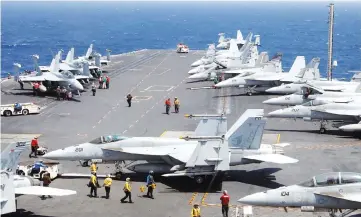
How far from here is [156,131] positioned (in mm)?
46531

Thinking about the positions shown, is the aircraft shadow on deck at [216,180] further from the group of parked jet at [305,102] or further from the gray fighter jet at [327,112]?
the gray fighter jet at [327,112]

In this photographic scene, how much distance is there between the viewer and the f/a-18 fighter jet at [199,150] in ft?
105

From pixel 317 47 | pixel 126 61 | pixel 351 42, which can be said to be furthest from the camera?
pixel 351 42

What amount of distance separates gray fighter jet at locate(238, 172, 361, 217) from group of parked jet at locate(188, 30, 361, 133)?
19195 mm

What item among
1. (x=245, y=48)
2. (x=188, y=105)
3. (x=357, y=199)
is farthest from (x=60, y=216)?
(x=245, y=48)

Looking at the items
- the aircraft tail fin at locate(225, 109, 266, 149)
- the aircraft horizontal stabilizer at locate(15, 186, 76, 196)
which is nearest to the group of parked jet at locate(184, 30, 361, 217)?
the aircraft tail fin at locate(225, 109, 266, 149)

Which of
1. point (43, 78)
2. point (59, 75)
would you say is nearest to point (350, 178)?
point (59, 75)

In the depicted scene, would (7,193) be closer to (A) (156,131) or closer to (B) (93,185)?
(B) (93,185)

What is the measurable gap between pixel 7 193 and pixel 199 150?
33.9 feet

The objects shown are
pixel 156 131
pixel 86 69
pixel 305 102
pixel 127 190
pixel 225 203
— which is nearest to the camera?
pixel 225 203

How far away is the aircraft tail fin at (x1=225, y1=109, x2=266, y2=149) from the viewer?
33.6 meters

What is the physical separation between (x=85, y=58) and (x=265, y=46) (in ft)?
279

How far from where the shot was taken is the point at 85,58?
76.8 m

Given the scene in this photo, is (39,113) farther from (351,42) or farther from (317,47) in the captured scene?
(351,42)
